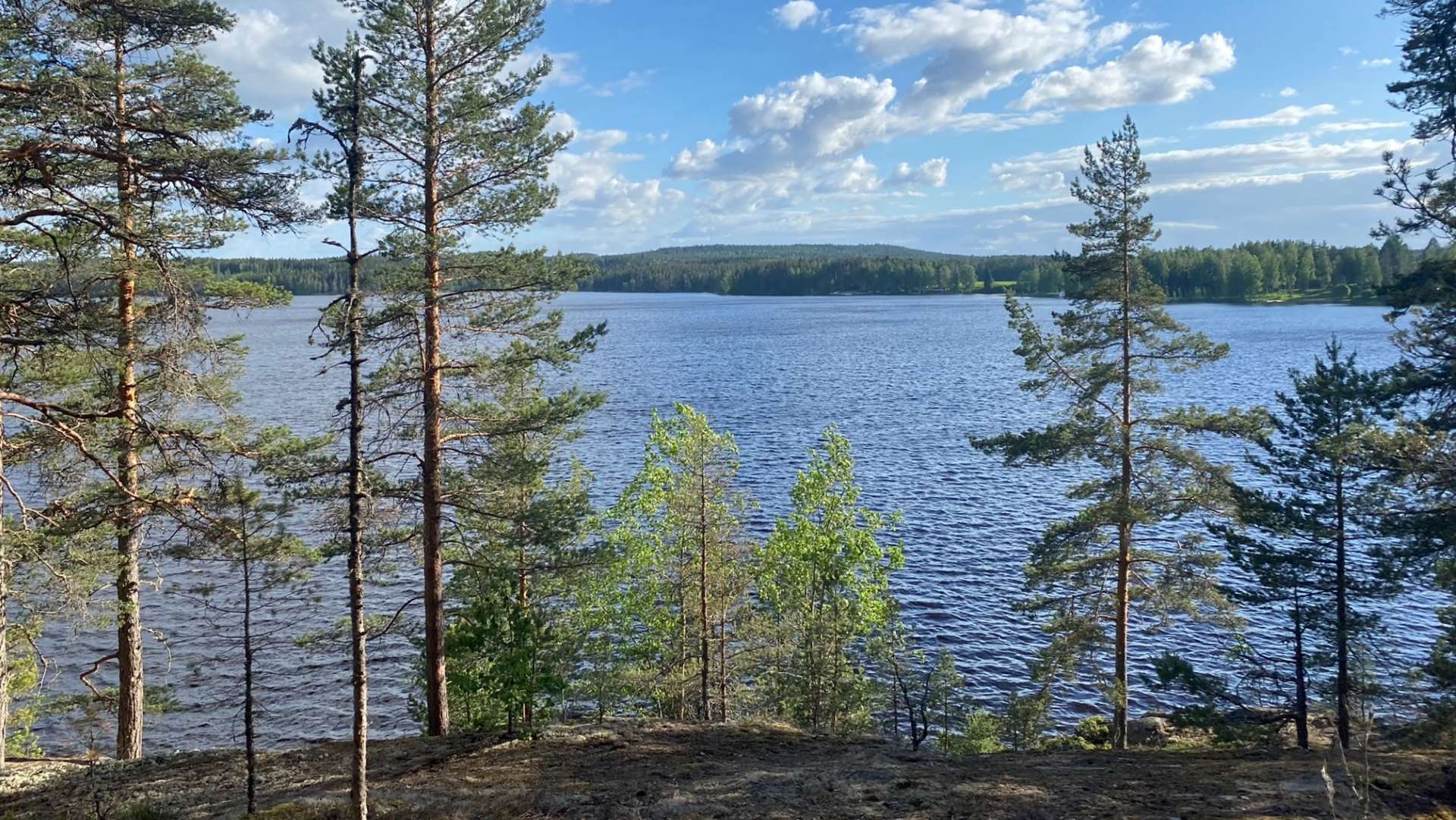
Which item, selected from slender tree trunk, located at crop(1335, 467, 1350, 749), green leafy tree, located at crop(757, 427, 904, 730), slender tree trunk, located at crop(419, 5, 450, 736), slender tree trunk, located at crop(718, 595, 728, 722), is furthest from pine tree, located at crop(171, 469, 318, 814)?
slender tree trunk, located at crop(1335, 467, 1350, 749)

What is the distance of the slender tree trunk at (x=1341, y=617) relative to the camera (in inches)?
541

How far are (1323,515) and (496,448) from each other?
14.0 meters

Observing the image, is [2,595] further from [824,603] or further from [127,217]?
[824,603]

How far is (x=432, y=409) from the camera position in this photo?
13664 mm

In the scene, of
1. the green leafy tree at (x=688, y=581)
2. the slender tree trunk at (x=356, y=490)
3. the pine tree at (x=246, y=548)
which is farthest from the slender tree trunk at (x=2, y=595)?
the green leafy tree at (x=688, y=581)

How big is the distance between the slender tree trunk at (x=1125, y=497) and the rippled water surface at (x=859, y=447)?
4387mm

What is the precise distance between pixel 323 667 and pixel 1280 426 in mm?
23574

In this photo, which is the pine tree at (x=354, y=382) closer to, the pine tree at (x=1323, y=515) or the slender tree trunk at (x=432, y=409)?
the slender tree trunk at (x=432, y=409)

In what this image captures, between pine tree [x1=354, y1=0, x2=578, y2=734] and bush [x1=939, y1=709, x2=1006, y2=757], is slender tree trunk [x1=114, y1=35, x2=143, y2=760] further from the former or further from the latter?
bush [x1=939, y1=709, x2=1006, y2=757]

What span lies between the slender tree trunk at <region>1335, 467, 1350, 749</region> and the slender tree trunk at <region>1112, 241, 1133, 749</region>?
3333mm

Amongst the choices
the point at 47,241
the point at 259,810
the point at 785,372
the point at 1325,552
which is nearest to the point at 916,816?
the point at 259,810

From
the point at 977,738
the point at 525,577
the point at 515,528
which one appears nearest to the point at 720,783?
the point at 515,528

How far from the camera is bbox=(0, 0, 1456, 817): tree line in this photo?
9.83 meters

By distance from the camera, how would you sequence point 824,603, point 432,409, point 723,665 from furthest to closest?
point 824,603
point 723,665
point 432,409
